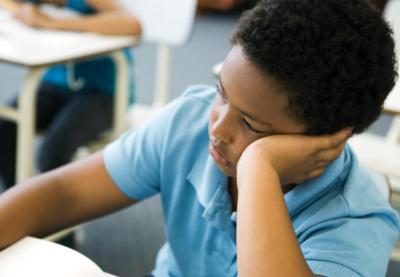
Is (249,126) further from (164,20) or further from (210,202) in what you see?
(164,20)

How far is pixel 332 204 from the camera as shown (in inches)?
28.0

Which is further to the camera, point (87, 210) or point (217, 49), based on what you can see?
point (217, 49)

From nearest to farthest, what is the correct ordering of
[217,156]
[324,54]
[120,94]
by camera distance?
1. [324,54]
2. [217,156]
3. [120,94]

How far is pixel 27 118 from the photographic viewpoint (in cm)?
142

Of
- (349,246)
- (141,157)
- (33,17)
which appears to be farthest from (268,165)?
(33,17)

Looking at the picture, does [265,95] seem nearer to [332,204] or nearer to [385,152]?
[332,204]

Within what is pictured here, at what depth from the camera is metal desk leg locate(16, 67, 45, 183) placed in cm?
139

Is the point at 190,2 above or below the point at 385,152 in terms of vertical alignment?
above

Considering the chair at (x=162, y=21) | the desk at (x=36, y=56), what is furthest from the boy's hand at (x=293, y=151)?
the chair at (x=162, y=21)

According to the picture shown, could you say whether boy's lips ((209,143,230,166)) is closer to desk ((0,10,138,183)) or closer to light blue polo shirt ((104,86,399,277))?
light blue polo shirt ((104,86,399,277))

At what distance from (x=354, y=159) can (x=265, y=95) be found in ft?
0.76

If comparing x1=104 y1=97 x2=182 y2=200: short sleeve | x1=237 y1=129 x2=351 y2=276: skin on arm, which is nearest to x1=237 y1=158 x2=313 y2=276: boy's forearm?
x1=237 y1=129 x2=351 y2=276: skin on arm

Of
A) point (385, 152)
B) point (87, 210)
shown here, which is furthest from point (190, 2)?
point (87, 210)

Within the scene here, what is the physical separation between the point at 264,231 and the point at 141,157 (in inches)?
13.1
